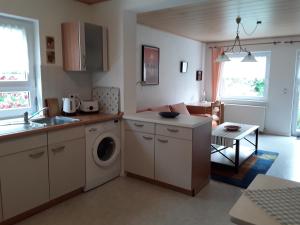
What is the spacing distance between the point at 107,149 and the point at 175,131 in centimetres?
98

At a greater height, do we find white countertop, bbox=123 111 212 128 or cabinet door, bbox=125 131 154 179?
white countertop, bbox=123 111 212 128

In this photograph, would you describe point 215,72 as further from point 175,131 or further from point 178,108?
point 175,131

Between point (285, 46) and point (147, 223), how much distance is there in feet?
15.9

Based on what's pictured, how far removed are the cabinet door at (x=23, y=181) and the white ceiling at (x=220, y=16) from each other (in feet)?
6.55

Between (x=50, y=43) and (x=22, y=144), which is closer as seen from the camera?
(x=22, y=144)

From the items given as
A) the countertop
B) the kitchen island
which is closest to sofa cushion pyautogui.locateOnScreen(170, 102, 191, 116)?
the kitchen island

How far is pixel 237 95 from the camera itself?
6.15 m

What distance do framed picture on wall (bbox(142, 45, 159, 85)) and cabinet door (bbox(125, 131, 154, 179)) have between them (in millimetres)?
1612

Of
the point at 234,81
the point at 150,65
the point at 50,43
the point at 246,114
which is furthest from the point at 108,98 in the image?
the point at 234,81

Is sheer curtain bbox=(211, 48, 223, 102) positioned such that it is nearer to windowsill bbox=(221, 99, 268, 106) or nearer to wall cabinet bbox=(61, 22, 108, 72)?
windowsill bbox=(221, 99, 268, 106)

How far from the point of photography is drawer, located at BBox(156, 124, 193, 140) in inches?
103

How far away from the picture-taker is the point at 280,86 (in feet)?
17.9

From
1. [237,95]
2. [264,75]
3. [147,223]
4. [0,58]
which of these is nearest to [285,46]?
[264,75]

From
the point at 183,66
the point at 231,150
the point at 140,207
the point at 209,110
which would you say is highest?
the point at 183,66
